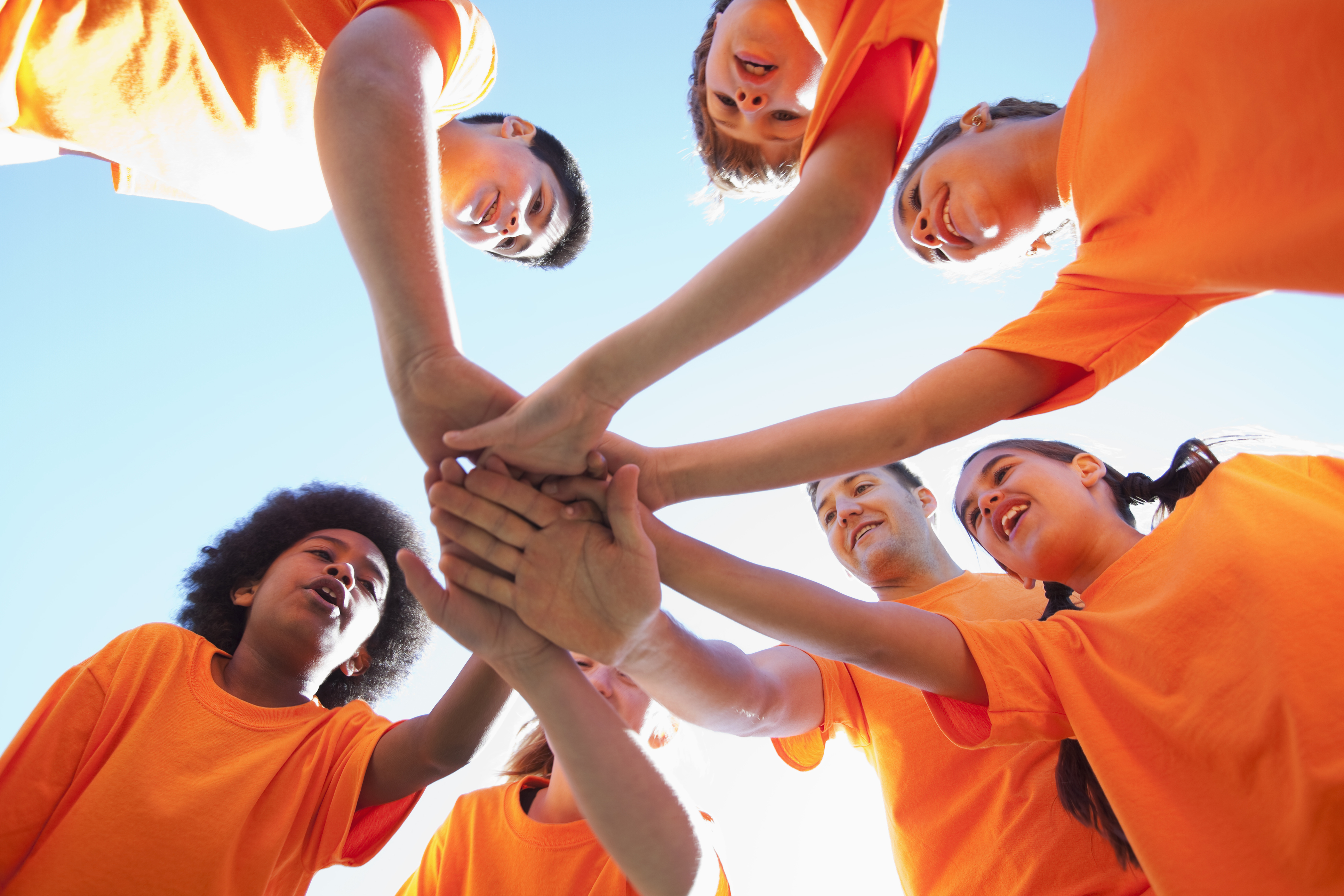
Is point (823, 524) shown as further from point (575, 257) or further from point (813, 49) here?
point (813, 49)

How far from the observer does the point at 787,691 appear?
86.5 inches

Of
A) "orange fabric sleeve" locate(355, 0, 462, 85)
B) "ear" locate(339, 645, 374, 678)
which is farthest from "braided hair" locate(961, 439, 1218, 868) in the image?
"ear" locate(339, 645, 374, 678)

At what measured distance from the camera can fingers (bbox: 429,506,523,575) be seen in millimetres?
1703

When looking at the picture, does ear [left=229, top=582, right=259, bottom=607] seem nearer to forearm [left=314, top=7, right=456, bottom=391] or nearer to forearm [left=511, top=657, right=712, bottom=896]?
forearm [left=511, top=657, right=712, bottom=896]

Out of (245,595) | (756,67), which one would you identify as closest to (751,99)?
(756,67)

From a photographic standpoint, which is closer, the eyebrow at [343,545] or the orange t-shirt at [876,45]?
the orange t-shirt at [876,45]

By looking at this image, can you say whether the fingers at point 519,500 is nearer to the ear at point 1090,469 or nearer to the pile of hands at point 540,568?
the pile of hands at point 540,568

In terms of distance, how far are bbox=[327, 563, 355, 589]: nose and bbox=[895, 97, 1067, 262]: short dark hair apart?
220 cm

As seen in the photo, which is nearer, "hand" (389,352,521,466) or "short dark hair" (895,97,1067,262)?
"hand" (389,352,521,466)

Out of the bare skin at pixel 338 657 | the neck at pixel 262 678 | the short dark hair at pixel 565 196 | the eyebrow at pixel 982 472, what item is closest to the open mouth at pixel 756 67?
the short dark hair at pixel 565 196

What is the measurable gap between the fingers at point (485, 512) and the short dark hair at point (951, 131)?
5.22 ft

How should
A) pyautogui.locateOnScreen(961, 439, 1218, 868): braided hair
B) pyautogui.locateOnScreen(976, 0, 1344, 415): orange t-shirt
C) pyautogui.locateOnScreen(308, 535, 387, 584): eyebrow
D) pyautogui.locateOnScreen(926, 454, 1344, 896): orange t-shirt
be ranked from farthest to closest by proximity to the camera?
pyautogui.locateOnScreen(308, 535, 387, 584): eyebrow, pyautogui.locateOnScreen(961, 439, 1218, 868): braided hair, pyautogui.locateOnScreen(926, 454, 1344, 896): orange t-shirt, pyautogui.locateOnScreen(976, 0, 1344, 415): orange t-shirt

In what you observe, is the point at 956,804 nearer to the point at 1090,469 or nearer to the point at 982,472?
the point at 982,472

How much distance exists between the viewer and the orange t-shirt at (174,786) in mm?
1924
